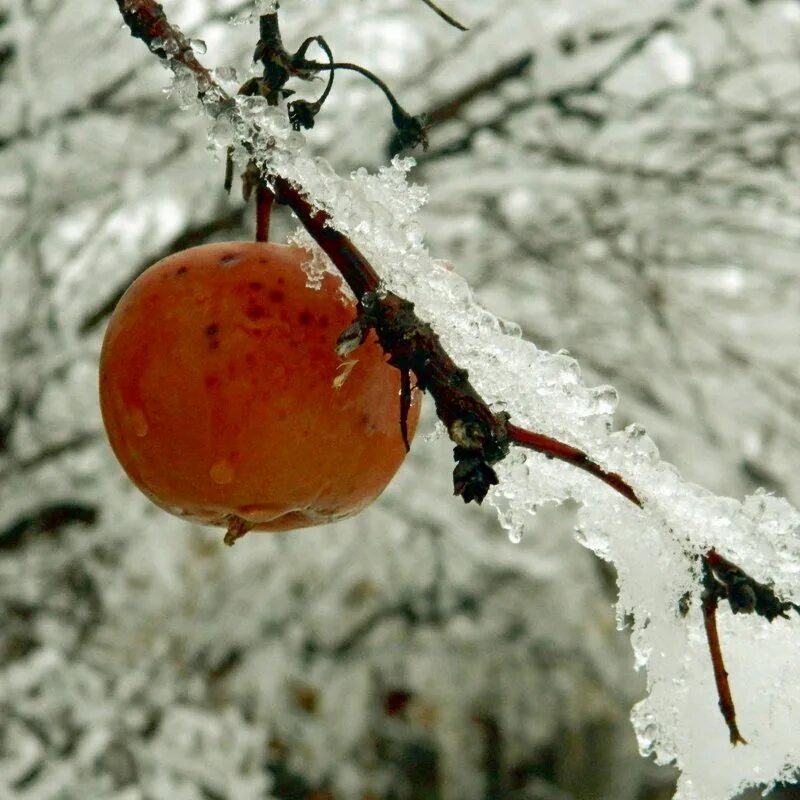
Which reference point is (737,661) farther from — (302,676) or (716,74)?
(302,676)

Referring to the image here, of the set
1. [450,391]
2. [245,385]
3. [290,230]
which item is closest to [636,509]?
[450,391]

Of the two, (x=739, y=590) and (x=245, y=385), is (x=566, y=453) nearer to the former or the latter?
(x=739, y=590)

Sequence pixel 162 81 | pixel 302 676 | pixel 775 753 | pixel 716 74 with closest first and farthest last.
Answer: pixel 775 753 → pixel 162 81 → pixel 716 74 → pixel 302 676

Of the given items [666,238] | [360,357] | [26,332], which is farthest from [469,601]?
[360,357]

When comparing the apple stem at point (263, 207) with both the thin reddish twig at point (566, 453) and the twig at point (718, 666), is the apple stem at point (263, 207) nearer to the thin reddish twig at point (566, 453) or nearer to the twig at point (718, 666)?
the thin reddish twig at point (566, 453)

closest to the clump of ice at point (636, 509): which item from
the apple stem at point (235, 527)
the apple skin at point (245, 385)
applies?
the apple skin at point (245, 385)
